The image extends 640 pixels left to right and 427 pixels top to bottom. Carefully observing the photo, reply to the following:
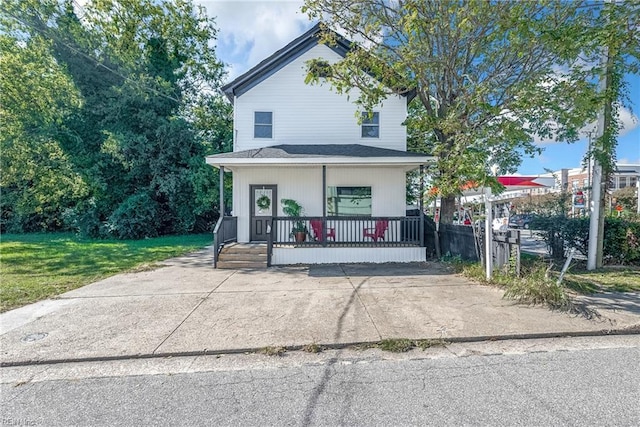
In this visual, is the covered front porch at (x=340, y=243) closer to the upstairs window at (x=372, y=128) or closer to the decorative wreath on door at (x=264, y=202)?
the decorative wreath on door at (x=264, y=202)

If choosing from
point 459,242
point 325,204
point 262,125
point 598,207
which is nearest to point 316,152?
point 325,204

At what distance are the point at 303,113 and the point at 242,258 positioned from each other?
571 centimetres

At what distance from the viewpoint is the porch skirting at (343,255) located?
962 cm

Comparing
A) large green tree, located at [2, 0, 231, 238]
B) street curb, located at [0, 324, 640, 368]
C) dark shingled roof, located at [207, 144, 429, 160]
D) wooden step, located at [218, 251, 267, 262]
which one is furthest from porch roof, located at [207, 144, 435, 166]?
large green tree, located at [2, 0, 231, 238]

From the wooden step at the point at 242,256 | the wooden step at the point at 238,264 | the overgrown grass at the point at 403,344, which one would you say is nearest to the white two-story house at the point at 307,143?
the wooden step at the point at 242,256

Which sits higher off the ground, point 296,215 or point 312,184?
point 312,184

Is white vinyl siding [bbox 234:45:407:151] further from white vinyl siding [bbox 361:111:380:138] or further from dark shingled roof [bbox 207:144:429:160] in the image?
dark shingled roof [bbox 207:144:429:160]

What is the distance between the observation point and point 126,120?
17781 mm

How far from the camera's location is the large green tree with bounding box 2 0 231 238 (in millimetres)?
17188

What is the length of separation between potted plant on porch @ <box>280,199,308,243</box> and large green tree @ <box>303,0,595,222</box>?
402cm

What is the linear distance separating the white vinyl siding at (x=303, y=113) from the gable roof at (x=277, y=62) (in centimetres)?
15

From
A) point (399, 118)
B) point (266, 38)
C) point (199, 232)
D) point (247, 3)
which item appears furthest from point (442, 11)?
point (199, 232)

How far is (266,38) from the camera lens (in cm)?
1280

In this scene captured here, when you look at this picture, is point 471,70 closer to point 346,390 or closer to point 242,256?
point 242,256
